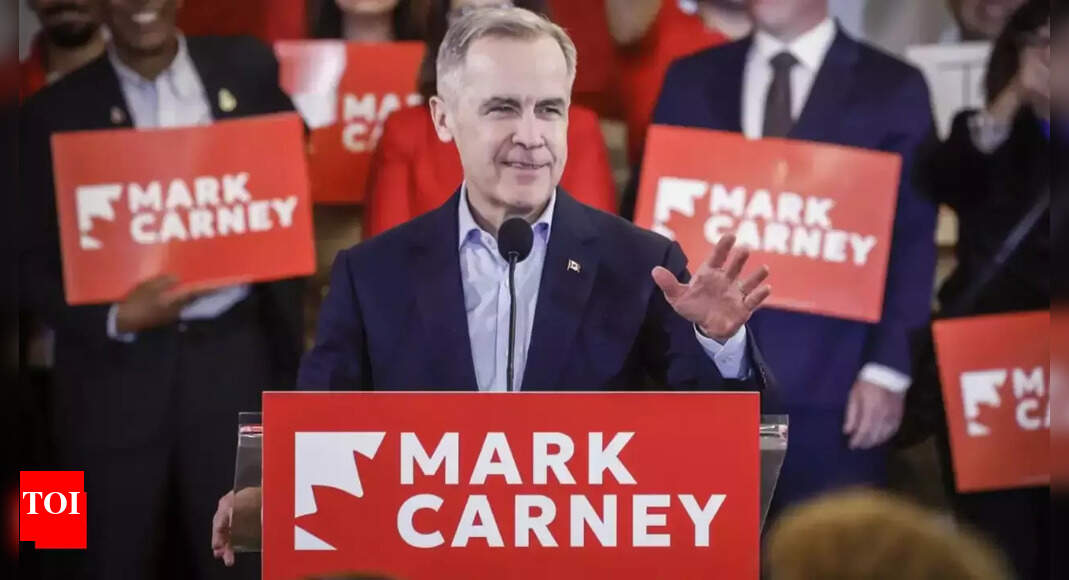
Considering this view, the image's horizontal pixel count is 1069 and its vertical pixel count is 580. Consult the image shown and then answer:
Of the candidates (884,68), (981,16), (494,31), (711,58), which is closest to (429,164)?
(494,31)

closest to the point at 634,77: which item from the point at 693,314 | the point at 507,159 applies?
the point at 507,159

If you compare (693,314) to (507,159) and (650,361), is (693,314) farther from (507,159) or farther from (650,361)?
(507,159)

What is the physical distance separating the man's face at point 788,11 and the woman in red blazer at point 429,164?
436mm

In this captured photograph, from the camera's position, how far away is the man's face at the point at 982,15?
319 centimetres

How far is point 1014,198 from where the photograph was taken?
127 inches

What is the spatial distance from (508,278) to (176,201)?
74 centimetres

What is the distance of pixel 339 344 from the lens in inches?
123

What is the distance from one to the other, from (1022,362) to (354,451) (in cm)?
149

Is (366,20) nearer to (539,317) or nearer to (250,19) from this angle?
(250,19)

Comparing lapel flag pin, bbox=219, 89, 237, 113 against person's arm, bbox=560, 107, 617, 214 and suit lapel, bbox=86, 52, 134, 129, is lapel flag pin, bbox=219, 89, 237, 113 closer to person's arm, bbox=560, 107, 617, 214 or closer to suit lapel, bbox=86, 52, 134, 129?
suit lapel, bbox=86, 52, 134, 129

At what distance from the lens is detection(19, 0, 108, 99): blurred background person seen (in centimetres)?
315

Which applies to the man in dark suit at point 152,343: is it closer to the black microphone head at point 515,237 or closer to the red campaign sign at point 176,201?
the red campaign sign at point 176,201

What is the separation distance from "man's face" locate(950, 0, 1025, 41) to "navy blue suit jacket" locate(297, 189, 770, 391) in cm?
81

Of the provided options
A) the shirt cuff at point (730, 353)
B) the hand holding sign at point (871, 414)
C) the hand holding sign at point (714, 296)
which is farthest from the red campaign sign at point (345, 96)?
the hand holding sign at point (871, 414)
